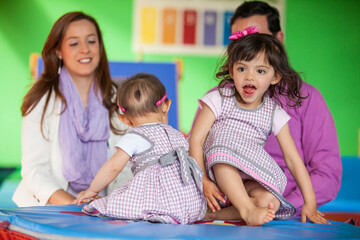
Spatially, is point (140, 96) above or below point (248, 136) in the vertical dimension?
above

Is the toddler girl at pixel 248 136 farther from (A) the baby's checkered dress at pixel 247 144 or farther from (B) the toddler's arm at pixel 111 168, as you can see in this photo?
(B) the toddler's arm at pixel 111 168

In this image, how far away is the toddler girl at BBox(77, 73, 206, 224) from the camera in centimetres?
133

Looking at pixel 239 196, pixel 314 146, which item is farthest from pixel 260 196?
pixel 314 146

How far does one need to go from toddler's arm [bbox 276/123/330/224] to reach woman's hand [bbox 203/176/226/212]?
0.24 metres

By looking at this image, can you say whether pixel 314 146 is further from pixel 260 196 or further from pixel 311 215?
pixel 260 196

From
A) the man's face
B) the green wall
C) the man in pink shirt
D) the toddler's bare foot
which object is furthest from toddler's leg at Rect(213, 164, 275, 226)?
the green wall

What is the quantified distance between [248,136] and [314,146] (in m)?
0.55

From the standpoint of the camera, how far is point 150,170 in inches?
53.8

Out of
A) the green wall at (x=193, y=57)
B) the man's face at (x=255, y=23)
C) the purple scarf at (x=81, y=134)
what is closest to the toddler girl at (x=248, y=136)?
the man's face at (x=255, y=23)

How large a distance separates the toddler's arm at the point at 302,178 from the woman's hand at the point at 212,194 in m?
0.24

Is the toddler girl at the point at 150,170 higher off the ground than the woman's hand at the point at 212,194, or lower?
higher

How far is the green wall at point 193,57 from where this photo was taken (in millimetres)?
4625

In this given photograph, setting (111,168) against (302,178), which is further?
(302,178)

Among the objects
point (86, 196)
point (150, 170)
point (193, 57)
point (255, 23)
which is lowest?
point (193, 57)
